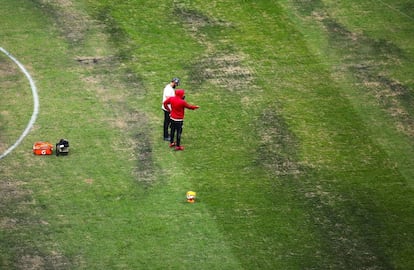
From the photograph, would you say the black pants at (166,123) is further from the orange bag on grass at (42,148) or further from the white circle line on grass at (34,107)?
the white circle line on grass at (34,107)

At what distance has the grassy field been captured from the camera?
21.2 meters

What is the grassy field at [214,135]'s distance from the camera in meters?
21.2

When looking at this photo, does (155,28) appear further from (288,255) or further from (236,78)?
(288,255)

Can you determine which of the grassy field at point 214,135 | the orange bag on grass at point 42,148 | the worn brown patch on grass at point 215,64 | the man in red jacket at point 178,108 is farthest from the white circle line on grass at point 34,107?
the worn brown patch on grass at point 215,64

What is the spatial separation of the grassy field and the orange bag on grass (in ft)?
0.50

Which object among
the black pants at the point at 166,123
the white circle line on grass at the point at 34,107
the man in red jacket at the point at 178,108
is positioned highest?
the man in red jacket at the point at 178,108

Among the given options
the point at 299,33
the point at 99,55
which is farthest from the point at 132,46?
the point at 299,33

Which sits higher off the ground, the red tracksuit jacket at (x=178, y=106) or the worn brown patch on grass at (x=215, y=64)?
the red tracksuit jacket at (x=178, y=106)

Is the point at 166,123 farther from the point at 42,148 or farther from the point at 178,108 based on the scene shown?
the point at 42,148

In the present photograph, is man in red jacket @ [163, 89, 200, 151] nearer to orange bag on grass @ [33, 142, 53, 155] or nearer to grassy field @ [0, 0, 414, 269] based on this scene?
grassy field @ [0, 0, 414, 269]

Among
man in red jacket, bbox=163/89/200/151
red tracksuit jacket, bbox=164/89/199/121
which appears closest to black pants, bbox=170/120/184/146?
man in red jacket, bbox=163/89/200/151

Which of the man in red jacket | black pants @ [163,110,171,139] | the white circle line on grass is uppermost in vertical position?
the man in red jacket

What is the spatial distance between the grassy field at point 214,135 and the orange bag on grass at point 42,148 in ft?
0.50

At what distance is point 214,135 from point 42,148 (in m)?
4.56
